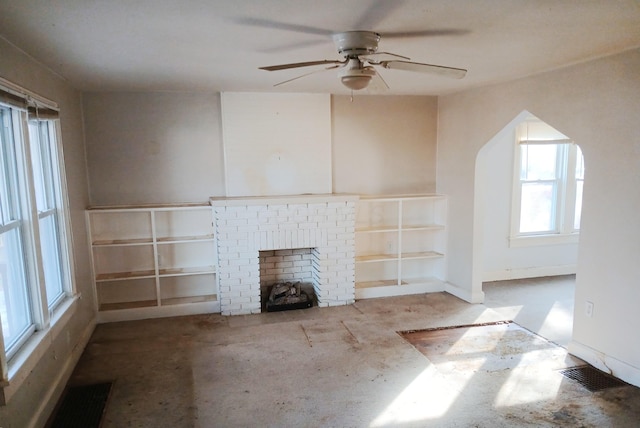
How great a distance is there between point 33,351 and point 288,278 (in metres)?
3.03

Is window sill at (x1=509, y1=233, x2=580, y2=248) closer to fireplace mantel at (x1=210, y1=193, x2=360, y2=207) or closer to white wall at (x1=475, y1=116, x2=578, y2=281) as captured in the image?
white wall at (x1=475, y1=116, x2=578, y2=281)

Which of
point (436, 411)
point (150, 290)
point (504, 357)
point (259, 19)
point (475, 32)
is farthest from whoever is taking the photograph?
point (150, 290)

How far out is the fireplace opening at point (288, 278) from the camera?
16.3ft

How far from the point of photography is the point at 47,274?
11.0 ft

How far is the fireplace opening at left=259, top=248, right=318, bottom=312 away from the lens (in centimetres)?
496

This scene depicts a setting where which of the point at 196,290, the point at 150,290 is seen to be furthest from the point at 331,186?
the point at 150,290

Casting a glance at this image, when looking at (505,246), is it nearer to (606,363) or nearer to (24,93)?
(606,363)

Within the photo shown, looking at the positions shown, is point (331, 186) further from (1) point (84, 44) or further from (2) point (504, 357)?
(1) point (84, 44)

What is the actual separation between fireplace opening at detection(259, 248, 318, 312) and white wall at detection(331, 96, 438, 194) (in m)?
0.98

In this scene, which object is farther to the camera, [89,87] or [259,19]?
[89,87]

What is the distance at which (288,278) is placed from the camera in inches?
209

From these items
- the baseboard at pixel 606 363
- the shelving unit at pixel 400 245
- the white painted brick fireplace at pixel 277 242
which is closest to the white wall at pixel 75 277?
the white painted brick fireplace at pixel 277 242

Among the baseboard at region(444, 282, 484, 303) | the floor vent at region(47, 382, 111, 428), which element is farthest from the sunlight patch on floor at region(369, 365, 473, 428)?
the floor vent at region(47, 382, 111, 428)

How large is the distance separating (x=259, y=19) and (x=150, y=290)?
375 centimetres
